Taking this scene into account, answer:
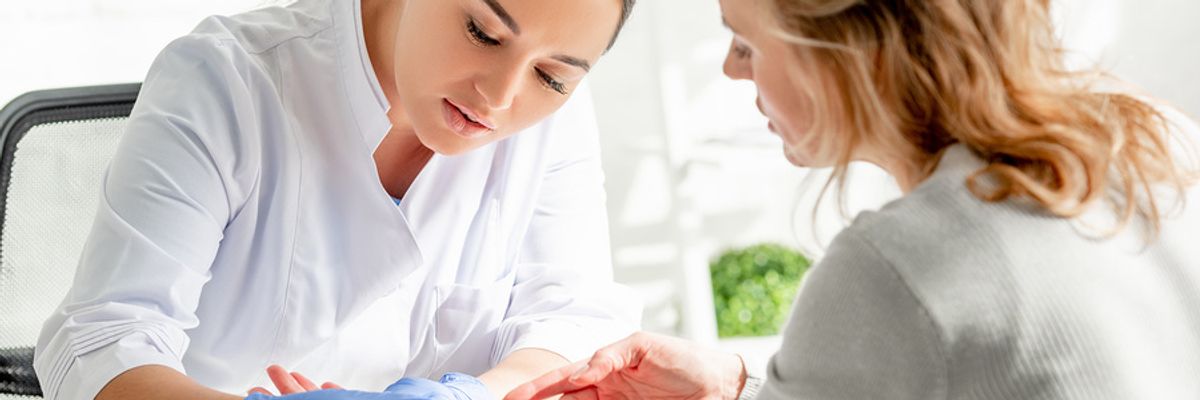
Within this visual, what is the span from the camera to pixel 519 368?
4.59 ft

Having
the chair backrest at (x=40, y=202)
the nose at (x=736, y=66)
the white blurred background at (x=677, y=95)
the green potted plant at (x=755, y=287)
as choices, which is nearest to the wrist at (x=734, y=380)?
the nose at (x=736, y=66)

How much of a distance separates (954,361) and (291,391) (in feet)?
2.05

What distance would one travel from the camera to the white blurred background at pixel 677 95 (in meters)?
2.65

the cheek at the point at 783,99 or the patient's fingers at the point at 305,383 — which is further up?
the cheek at the point at 783,99

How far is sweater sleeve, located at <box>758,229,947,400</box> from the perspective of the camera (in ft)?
2.81

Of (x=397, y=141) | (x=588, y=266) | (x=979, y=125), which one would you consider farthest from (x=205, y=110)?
(x=979, y=125)

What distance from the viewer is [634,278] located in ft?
10.5

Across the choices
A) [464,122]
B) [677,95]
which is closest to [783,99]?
[464,122]

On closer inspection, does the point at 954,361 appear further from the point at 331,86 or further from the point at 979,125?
the point at 331,86

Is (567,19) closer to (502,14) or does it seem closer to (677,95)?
(502,14)

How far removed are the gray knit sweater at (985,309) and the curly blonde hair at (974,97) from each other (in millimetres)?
25

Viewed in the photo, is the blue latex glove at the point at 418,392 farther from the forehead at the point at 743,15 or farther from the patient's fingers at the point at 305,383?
the forehead at the point at 743,15

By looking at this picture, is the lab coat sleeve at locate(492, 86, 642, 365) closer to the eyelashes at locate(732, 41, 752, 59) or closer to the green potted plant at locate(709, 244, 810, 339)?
the eyelashes at locate(732, 41, 752, 59)

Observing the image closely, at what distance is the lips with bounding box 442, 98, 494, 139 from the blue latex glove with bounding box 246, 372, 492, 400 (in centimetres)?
27
